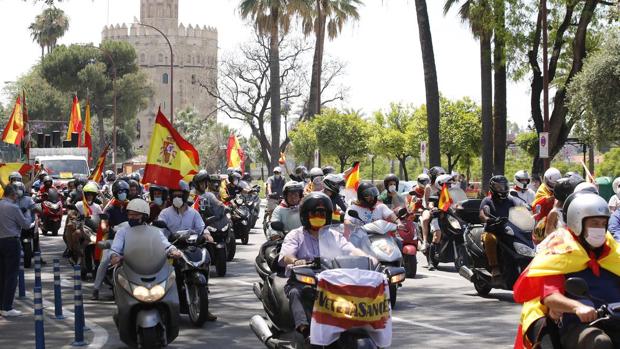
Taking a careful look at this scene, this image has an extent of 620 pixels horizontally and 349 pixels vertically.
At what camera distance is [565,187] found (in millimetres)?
12945

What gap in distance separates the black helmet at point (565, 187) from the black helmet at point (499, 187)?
6.18ft

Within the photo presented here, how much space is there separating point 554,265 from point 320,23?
44.3 meters

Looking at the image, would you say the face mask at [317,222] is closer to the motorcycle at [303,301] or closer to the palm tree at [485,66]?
the motorcycle at [303,301]

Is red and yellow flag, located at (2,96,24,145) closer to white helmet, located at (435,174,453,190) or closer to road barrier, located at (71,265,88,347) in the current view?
white helmet, located at (435,174,453,190)

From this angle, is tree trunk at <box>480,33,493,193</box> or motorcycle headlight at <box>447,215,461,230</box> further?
tree trunk at <box>480,33,493,193</box>

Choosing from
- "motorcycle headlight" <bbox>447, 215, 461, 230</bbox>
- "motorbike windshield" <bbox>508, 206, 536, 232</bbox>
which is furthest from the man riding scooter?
"motorcycle headlight" <bbox>447, 215, 461, 230</bbox>

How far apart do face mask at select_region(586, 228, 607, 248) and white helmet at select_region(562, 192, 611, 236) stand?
0.21 feet

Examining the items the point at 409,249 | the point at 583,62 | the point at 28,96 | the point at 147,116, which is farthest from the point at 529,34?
the point at 147,116

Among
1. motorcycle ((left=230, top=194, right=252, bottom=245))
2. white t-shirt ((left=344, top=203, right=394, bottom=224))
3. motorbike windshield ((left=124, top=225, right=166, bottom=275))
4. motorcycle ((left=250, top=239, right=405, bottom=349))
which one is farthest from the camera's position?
motorcycle ((left=230, top=194, right=252, bottom=245))

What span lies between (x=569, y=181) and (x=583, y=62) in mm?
24854

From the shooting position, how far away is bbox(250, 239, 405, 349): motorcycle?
780 centimetres

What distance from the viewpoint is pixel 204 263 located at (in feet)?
42.0

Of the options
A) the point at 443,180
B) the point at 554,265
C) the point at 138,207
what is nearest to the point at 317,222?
the point at 138,207

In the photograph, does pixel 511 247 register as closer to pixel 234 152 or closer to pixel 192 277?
pixel 192 277
